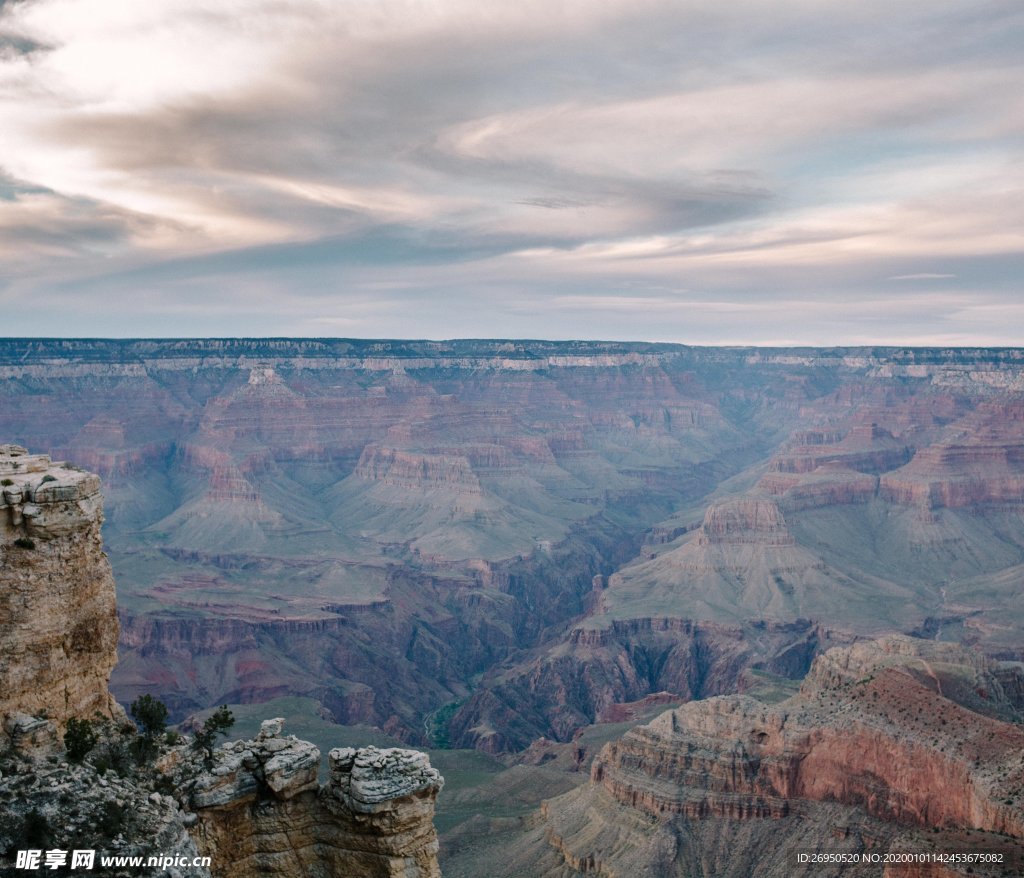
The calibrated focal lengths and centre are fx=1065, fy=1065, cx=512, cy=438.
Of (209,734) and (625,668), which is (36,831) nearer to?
(209,734)

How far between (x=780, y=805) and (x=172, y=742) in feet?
169

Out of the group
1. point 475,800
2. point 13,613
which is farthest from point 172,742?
point 475,800

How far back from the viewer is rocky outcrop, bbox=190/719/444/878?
28219 millimetres

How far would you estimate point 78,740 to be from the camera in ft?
82.2

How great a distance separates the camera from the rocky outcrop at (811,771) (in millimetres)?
63250

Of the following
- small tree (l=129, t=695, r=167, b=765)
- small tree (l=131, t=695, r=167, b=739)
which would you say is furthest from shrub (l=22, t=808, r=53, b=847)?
small tree (l=131, t=695, r=167, b=739)

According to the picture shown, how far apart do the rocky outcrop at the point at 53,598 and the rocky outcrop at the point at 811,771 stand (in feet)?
152

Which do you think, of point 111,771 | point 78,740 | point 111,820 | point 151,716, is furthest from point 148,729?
point 111,820

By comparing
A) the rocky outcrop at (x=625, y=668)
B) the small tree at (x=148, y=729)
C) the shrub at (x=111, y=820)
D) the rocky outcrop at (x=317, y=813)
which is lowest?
the rocky outcrop at (x=625, y=668)

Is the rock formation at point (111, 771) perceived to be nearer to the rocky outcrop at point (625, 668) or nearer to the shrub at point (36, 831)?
the shrub at point (36, 831)

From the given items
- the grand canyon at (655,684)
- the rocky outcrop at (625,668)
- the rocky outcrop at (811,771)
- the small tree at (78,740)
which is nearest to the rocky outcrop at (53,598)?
the grand canyon at (655,684)

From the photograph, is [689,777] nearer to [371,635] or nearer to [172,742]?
[172,742]

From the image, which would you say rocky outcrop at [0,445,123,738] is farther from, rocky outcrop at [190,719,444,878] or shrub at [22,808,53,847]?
rocky outcrop at [190,719,444,878]

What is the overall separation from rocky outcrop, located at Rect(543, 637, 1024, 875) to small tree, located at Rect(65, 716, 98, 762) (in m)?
46.8
